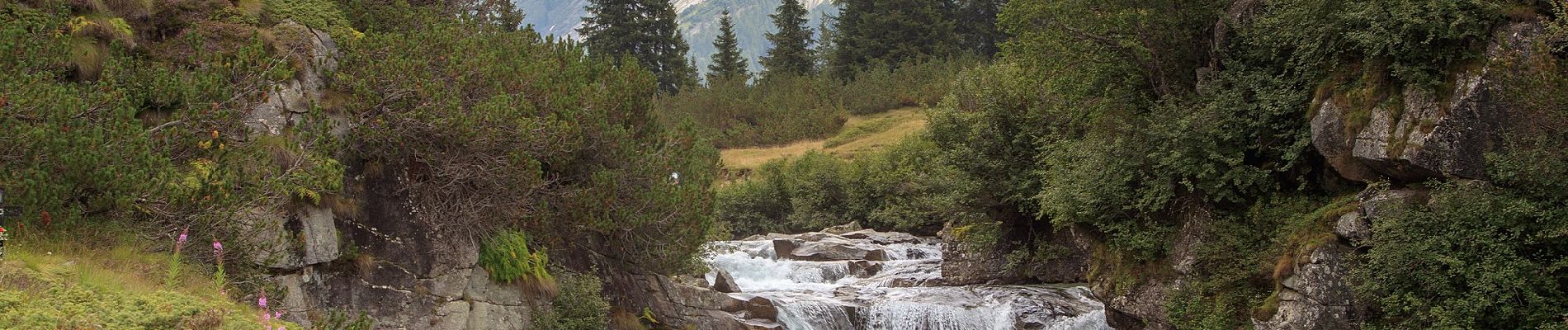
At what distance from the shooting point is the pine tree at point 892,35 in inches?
2542

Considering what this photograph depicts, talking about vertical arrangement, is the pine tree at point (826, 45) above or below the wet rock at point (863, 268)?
above

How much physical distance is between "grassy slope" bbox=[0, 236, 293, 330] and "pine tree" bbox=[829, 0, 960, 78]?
55.9 meters

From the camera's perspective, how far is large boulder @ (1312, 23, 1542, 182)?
12.0 m

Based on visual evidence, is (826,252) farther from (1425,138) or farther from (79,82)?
(79,82)

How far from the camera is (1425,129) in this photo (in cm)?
1266

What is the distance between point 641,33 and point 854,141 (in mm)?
18068

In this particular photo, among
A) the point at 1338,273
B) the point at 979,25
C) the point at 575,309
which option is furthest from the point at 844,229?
the point at 979,25

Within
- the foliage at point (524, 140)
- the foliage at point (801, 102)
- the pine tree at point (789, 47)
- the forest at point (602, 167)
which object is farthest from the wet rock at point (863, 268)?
the pine tree at point (789, 47)

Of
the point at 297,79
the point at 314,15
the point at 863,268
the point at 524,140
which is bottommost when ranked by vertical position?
the point at 863,268

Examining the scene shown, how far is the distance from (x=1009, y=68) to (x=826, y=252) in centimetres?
700

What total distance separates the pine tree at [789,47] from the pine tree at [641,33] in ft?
21.2

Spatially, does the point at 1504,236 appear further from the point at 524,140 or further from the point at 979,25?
the point at 979,25

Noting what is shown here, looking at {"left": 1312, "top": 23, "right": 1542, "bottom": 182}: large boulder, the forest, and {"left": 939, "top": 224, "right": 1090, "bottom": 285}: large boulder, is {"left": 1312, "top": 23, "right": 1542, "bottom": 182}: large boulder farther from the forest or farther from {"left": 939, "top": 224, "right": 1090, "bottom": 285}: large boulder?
{"left": 939, "top": 224, "right": 1090, "bottom": 285}: large boulder

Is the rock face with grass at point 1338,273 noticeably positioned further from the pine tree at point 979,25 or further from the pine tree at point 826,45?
the pine tree at point 826,45
